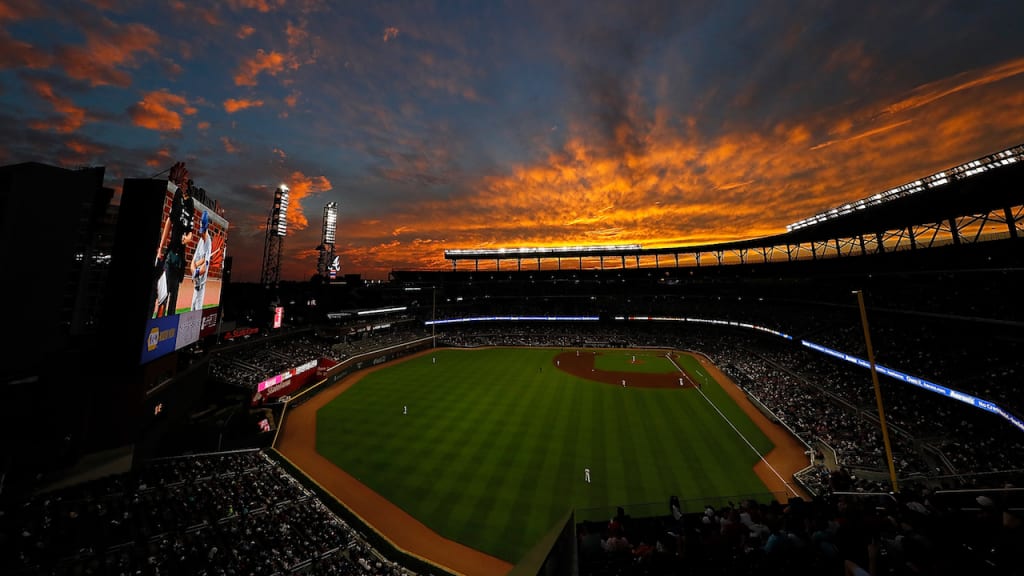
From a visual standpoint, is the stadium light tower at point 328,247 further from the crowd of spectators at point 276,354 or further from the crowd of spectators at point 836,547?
the crowd of spectators at point 836,547

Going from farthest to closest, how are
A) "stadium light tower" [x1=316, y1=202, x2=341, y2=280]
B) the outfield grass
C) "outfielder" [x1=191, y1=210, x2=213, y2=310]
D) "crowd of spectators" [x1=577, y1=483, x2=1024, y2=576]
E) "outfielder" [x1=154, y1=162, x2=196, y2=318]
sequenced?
"stadium light tower" [x1=316, y1=202, x2=341, y2=280] < "outfielder" [x1=191, y1=210, x2=213, y2=310] < "outfielder" [x1=154, y1=162, x2=196, y2=318] < the outfield grass < "crowd of spectators" [x1=577, y1=483, x2=1024, y2=576]

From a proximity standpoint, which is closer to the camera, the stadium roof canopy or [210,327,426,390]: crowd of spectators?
the stadium roof canopy

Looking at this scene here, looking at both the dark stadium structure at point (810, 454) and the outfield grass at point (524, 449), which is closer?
the dark stadium structure at point (810, 454)

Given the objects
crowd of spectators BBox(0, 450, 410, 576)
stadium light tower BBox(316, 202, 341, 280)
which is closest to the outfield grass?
crowd of spectators BBox(0, 450, 410, 576)

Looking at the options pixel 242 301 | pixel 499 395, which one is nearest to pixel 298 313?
pixel 242 301

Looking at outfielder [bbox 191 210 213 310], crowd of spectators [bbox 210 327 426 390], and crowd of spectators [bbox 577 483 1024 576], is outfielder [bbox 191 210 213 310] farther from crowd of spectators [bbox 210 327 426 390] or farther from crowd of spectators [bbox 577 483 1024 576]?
crowd of spectators [bbox 577 483 1024 576]

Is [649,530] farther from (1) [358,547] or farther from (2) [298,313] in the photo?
(2) [298,313]

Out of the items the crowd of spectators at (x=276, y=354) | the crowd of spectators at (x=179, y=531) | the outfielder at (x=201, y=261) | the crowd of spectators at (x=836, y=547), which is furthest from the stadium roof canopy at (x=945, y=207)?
the crowd of spectators at (x=276, y=354)
